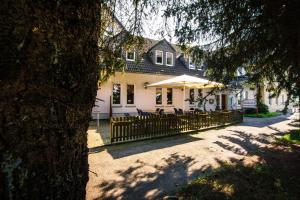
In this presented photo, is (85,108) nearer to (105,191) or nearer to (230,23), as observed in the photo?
(105,191)

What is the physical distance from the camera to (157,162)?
7172 millimetres

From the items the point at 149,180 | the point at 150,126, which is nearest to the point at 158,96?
the point at 150,126

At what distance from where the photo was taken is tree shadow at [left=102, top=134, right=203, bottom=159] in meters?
8.36

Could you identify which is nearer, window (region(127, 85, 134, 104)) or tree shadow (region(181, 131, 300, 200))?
tree shadow (region(181, 131, 300, 200))

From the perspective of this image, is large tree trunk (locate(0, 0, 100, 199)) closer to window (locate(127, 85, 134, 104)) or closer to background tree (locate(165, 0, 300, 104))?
background tree (locate(165, 0, 300, 104))

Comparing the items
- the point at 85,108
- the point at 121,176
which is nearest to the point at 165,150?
the point at 121,176

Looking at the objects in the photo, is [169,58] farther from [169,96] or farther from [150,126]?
[150,126]

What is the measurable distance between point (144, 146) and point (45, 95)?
832cm

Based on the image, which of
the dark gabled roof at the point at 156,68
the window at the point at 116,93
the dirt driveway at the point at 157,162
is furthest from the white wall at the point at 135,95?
the dirt driveway at the point at 157,162

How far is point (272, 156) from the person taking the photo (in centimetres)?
778

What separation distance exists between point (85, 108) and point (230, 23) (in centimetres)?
545

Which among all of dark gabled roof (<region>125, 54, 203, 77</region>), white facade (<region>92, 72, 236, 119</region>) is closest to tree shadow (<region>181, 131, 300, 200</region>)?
white facade (<region>92, 72, 236, 119</region>)

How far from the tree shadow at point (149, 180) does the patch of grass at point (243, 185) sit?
0.46 m

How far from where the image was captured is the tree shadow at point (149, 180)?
193 inches
